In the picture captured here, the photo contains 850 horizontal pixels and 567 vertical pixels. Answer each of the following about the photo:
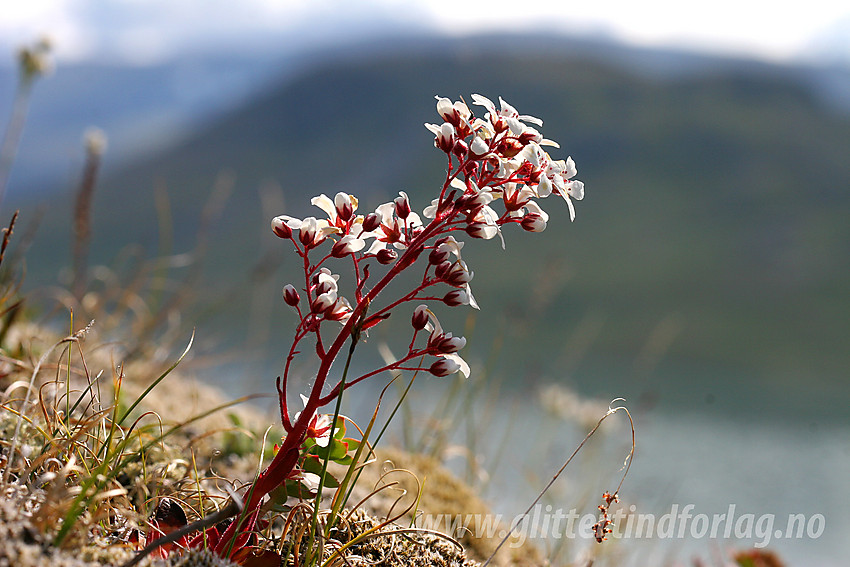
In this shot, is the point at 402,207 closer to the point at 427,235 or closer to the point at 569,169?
the point at 427,235

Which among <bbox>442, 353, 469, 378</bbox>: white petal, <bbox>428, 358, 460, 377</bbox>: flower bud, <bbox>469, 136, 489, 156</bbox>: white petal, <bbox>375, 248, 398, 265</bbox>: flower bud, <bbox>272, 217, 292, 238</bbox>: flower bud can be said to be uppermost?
<bbox>469, 136, 489, 156</bbox>: white petal

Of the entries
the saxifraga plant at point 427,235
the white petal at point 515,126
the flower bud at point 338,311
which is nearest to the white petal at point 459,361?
the saxifraga plant at point 427,235

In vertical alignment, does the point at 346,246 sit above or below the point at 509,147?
below

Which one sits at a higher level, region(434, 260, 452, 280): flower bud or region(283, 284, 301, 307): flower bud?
region(434, 260, 452, 280): flower bud

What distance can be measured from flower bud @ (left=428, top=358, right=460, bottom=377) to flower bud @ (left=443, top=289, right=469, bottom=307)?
53mm

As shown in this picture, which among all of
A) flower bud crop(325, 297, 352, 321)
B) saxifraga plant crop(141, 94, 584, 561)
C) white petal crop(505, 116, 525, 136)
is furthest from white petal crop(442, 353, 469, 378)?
white petal crop(505, 116, 525, 136)

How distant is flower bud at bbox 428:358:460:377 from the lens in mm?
590

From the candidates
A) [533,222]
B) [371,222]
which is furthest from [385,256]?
[533,222]

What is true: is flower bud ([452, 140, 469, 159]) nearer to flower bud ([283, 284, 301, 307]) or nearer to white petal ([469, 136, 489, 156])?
white petal ([469, 136, 489, 156])

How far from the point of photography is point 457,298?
1.96 feet

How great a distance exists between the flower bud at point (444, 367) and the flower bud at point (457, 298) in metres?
0.05

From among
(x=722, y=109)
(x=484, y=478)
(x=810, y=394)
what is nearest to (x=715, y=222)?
(x=722, y=109)

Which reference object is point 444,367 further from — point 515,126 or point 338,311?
point 515,126

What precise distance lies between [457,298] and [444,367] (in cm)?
6
